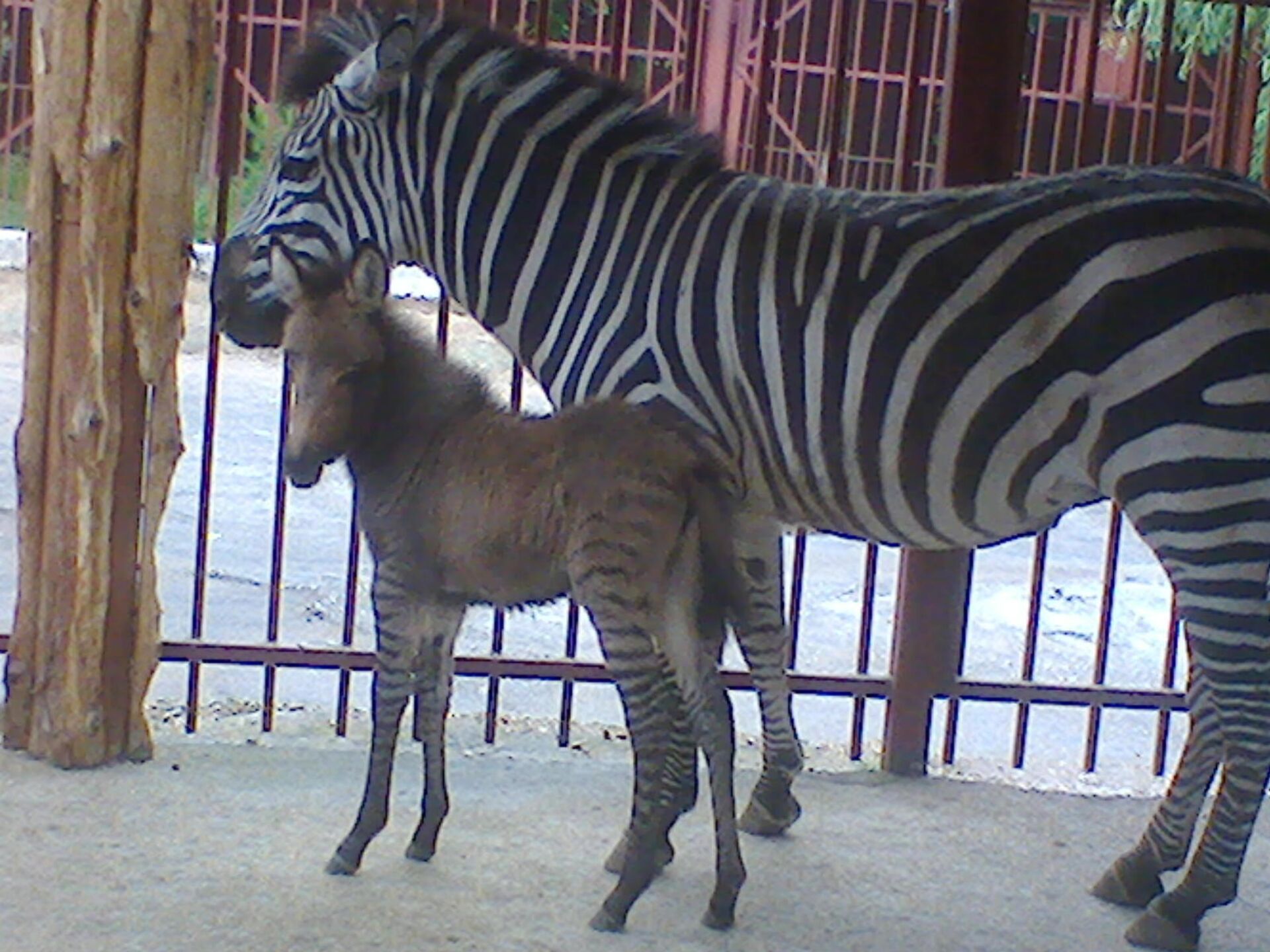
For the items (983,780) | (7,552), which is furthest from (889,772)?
(7,552)

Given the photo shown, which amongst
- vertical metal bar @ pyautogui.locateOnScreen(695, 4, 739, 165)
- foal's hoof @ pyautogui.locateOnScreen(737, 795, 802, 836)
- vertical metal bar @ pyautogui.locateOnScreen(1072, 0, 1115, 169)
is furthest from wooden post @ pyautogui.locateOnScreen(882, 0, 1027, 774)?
vertical metal bar @ pyautogui.locateOnScreen(695, 4, 739, 165)

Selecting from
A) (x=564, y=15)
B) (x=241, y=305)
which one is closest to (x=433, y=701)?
(x=241, y=305)

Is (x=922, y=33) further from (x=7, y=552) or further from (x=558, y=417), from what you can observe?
(x=7, y=552)

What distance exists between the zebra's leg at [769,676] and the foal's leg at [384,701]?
1.04 meters

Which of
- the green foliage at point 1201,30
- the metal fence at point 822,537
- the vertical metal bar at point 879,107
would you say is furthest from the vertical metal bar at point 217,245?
the green foliage at point 1201,30

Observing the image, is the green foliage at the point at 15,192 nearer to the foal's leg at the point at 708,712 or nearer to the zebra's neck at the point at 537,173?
the zebra's neck at the point at 537,173

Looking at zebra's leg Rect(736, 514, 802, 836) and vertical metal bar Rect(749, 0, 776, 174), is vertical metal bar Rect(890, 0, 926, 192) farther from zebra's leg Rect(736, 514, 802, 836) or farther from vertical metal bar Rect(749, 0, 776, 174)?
zebra's leg Rect(736, 514, 802, 836)

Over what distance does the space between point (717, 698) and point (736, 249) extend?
1208 millimetres

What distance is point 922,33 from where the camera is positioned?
5.46m

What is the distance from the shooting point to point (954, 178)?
5.35 meters

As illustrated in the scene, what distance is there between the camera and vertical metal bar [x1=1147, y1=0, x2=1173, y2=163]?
17.5ft

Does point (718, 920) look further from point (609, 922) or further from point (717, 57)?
point (717, 57)

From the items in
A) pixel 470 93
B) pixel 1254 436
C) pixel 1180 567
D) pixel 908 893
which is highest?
pixel 470 93

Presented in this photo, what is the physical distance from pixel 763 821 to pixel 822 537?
19.8ft
